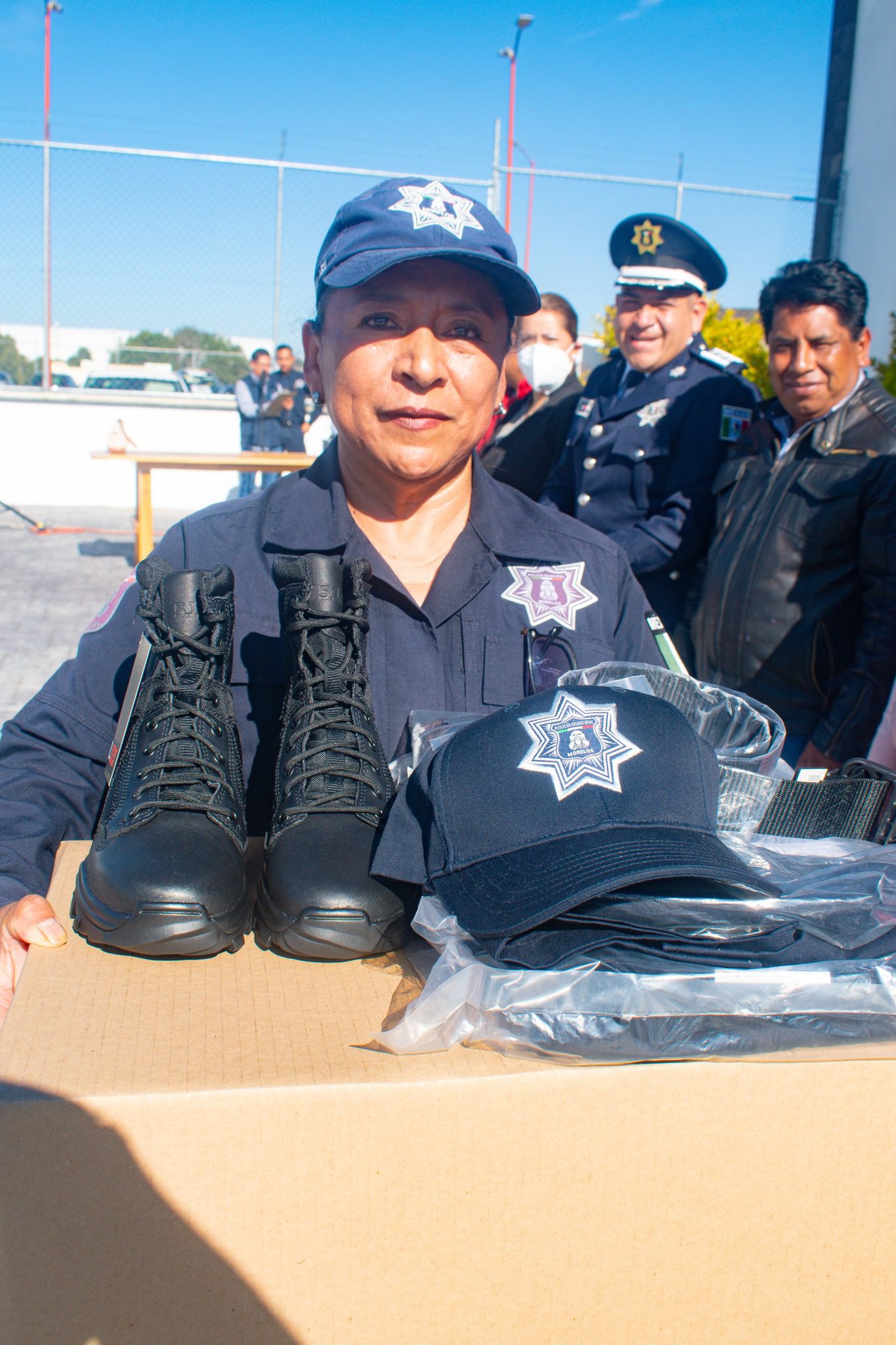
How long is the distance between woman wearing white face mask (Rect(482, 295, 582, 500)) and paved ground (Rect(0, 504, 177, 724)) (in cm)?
Result: 243

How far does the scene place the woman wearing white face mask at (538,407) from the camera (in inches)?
160

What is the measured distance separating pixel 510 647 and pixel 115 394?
13.9 meters

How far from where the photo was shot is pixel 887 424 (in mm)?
2443

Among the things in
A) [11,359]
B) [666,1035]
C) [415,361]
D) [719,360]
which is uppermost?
[11,359]

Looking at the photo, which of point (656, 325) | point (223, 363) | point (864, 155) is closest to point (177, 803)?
point (656, 325)

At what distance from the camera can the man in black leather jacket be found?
2.32 metres

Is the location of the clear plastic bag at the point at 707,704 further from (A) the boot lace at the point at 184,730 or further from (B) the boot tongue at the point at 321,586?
(A) the boot lace at the point at 184,730

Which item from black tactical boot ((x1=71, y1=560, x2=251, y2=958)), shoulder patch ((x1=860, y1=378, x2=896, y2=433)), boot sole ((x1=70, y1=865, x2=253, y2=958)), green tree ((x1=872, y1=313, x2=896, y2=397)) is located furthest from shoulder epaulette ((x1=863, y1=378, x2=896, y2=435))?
green tree ((x1=872, y1=313, x2=896, y2=397))

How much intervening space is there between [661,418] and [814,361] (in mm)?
627

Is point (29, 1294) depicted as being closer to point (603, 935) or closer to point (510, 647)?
point (603, 935)

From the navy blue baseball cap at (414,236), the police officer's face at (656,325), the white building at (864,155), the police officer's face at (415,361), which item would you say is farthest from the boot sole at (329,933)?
the white building at (864,155)

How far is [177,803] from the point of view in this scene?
39.1 inches

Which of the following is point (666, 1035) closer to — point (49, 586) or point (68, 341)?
point (49, 586)

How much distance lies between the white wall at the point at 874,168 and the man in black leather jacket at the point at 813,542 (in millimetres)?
9571
